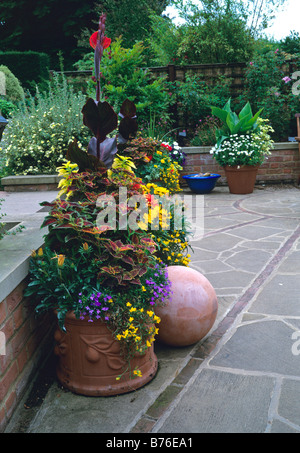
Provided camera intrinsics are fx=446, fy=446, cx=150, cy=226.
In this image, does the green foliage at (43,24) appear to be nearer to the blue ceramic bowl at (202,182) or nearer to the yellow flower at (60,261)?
the blue ceramic bowl at (202,182)

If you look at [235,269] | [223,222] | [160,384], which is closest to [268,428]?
[160,384]

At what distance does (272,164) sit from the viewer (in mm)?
8812

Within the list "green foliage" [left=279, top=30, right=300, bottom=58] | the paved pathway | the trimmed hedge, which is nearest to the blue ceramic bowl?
the paved pathway

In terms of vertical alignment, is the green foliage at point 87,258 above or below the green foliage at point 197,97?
below

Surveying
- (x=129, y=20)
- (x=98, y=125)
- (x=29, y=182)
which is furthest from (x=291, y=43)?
(x=98, y=125)

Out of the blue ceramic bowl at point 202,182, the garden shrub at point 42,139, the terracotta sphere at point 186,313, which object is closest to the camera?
the terracotta sphere at point 186,313

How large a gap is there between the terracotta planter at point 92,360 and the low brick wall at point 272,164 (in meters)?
6.63

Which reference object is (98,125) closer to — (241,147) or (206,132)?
(241,147)

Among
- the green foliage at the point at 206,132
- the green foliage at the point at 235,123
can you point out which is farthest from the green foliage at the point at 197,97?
the green foliage at the point at 235,123

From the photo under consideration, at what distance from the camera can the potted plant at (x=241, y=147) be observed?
7477mm

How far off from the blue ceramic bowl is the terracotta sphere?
5.17 meters

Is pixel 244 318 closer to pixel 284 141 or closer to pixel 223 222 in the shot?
pixel 223 222

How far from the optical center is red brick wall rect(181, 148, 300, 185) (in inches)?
343

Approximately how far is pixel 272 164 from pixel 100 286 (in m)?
7.16
